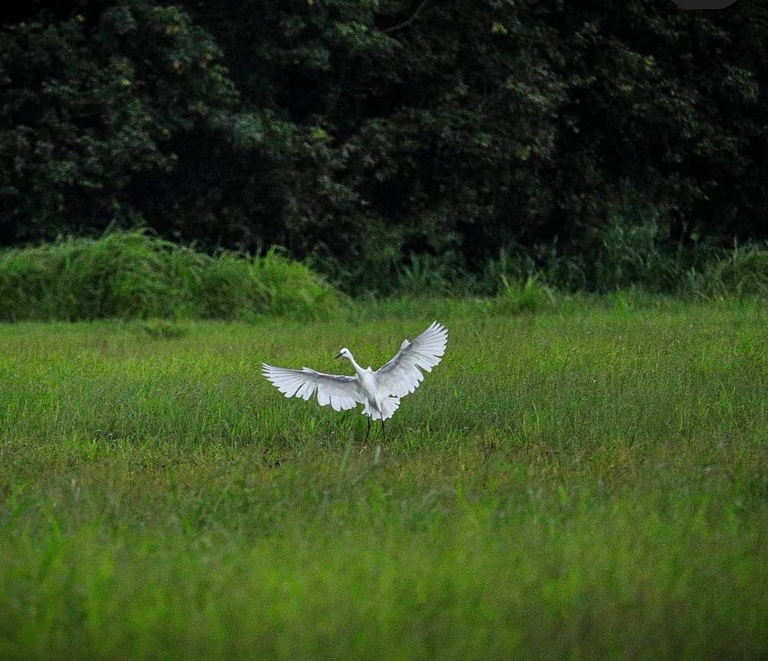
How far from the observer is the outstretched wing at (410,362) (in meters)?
6.12

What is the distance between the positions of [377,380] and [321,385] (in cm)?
26

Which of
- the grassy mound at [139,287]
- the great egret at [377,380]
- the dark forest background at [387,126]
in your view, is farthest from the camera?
the dark forest background at [387,126]

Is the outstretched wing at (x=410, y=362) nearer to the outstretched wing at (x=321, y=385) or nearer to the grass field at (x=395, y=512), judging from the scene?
the outstretched wing at (x=321, y=385)

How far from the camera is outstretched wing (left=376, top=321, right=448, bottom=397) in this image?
612 centimetres

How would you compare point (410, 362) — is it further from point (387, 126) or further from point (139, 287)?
point (387, 126)

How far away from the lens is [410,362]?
616cm

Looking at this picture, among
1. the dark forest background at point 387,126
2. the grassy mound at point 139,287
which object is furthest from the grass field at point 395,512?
the dark forest background at point 387,126

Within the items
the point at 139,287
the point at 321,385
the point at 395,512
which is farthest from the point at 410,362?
the point at 139,287

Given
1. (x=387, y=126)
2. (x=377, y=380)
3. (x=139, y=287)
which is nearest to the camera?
(x=377, y=380)

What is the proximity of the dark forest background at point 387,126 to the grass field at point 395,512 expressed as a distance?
8.58 metres

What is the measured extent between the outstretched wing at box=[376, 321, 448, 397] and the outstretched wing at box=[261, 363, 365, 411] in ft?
0.44

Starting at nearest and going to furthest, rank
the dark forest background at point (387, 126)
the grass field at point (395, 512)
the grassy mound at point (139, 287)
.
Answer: the grass field at point (395, 512), the grassy mound at point (139, 287), the dark forest background at point (387, 126)

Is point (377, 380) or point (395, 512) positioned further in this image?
point (377, 380)

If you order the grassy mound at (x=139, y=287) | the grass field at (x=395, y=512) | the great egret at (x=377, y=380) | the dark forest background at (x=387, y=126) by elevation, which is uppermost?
the dark forest background at (x=387, y=126)
